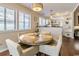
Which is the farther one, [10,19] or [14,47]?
[14,47]

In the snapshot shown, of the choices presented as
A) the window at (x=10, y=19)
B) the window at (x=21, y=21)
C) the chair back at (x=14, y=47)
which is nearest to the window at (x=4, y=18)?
the window at (x=10, y=19)

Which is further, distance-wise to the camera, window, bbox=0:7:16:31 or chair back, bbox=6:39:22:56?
chair back, bbox=6:39:22:56

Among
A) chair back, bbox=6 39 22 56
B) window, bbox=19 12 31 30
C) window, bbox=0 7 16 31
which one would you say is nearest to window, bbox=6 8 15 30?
window, bbox=0 7 16 31

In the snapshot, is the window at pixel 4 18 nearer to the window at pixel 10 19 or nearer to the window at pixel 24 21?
the window at pixel 10 19

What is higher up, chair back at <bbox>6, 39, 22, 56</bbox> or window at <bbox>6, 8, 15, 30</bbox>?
window at <bbox>6, 8, 15, 30</bbox>

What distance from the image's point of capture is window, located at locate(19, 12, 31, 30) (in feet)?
4.92

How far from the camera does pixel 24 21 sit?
5.19ft

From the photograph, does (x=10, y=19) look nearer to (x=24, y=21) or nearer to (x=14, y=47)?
(x=24, y=21)

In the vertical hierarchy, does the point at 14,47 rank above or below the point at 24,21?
below

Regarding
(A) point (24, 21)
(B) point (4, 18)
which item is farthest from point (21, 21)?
(B) point (4, 18)

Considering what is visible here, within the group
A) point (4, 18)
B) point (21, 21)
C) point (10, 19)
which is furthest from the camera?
point (21, 21)

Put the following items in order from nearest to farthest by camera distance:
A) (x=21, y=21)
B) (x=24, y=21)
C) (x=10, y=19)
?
(x=10, y=19)
(x=21, y=21)
(x=24, y=21)

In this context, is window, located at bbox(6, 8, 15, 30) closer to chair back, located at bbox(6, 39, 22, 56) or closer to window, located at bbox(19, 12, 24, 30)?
window, located at bbox(19, 12, 24, 30)

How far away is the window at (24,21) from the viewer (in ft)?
4.92
